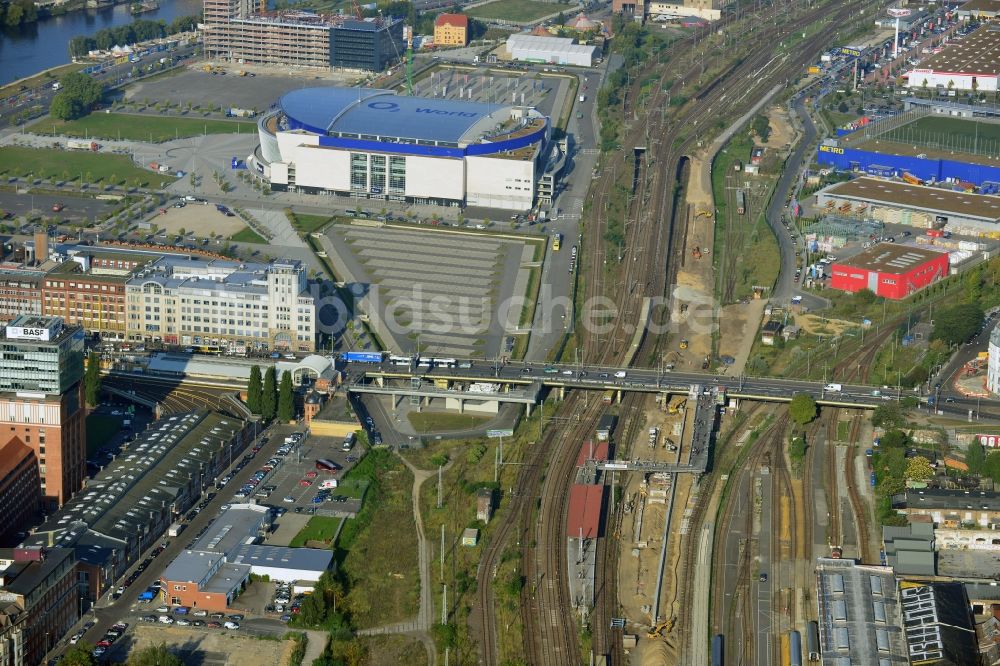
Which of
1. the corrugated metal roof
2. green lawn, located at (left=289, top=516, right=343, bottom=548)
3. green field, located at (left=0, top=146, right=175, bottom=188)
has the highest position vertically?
green field, located at (left=0, top=146, right=175, bottom=188)

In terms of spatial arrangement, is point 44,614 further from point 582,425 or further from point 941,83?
point 941,83

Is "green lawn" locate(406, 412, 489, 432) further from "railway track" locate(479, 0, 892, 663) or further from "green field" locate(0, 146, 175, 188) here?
"green field" locate(0, 146, 175, 188)

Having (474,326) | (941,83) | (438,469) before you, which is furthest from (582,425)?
(941,83)

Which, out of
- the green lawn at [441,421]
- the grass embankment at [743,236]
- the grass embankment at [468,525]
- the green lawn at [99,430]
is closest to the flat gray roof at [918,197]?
the grass embankment at [743,236]

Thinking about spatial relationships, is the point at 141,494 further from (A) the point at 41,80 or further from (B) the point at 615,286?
(A) the point at 41,80

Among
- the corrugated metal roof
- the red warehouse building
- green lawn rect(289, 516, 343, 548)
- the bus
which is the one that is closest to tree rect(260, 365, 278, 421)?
the bus

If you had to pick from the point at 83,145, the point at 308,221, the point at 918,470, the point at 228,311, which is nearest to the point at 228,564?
the point at 228,311
